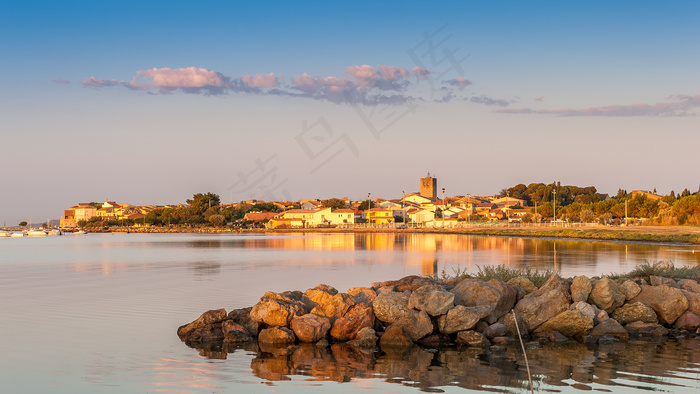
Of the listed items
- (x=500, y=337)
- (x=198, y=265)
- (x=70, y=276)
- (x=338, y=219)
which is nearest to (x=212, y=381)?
(x=500, y=337)

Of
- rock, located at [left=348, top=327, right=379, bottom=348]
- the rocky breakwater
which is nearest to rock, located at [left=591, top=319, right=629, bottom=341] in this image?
the rocky breakwater

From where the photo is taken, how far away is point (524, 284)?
13508 millimetres

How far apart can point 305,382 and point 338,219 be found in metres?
117

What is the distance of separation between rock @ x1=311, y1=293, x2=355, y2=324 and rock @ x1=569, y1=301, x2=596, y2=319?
4.15 metres

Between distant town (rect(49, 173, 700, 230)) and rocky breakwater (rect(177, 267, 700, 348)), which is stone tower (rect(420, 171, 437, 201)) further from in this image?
rocky breakwater (rect(177, 267, 700, 348))

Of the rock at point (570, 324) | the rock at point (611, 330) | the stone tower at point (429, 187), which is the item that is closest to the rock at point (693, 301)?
the rock at point (611, 330)

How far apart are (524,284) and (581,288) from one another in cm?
123

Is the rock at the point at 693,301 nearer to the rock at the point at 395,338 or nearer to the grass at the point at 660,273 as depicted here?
the grass at the point at 660,273

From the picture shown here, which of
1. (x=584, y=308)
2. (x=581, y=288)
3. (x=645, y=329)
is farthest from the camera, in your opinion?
(x=581, y=288)

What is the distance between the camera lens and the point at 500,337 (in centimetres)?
1129

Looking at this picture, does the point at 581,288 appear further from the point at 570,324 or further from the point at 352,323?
the point at 352,323

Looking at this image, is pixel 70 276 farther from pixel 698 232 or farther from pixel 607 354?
pixel 698 232

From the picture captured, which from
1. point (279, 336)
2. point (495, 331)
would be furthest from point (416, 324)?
point (279, 336)

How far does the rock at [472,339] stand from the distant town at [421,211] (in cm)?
7917
